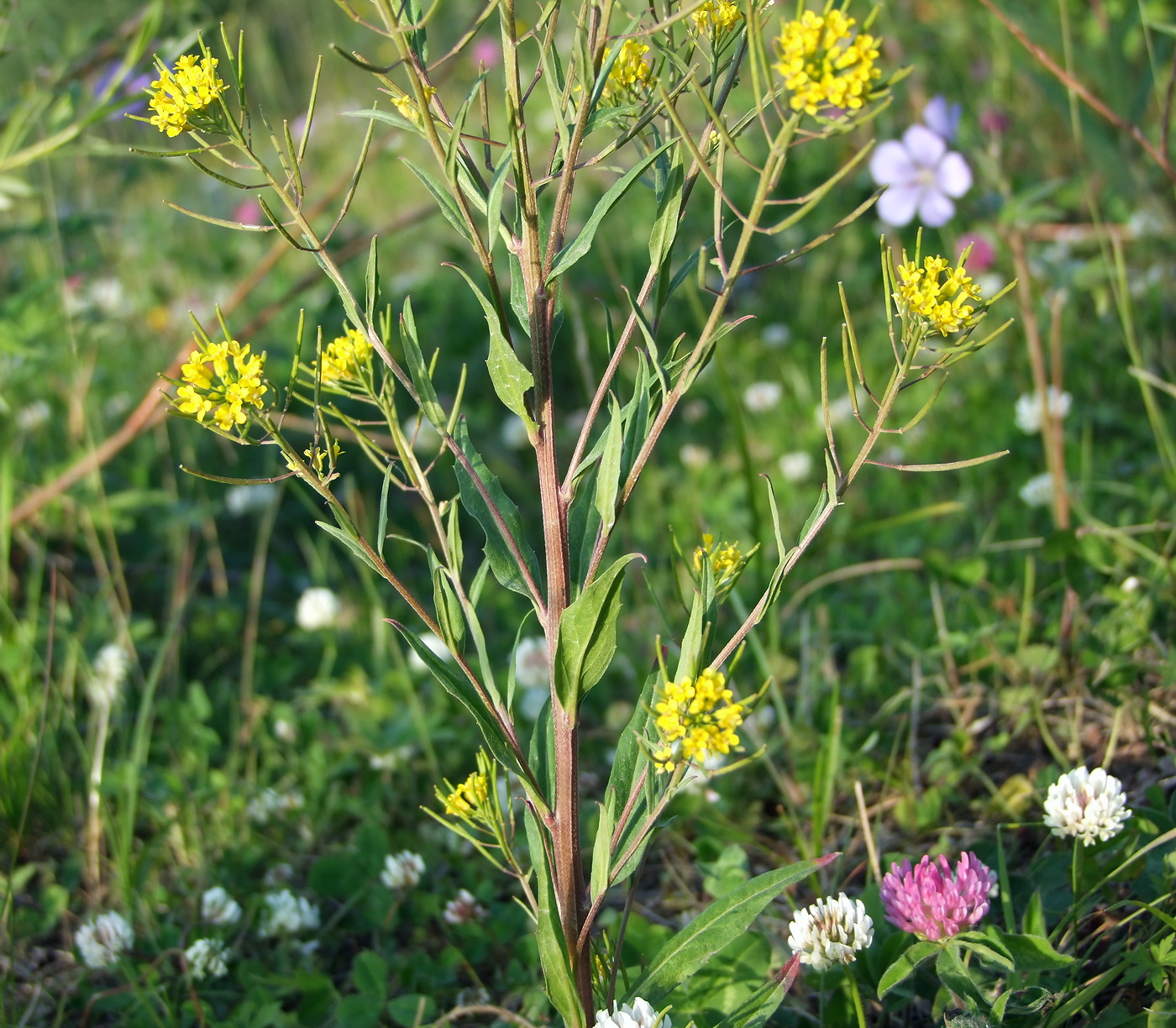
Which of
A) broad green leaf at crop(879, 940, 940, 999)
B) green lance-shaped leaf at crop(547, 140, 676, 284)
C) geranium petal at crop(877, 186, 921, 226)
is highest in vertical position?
geranium petal at crop(877, 186, 921, 226)

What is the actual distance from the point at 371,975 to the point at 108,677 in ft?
3.25

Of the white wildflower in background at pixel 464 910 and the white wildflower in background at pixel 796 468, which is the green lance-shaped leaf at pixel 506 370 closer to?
the white wildflower in background at pixel 464 910

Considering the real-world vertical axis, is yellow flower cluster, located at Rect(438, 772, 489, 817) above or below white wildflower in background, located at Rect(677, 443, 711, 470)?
below

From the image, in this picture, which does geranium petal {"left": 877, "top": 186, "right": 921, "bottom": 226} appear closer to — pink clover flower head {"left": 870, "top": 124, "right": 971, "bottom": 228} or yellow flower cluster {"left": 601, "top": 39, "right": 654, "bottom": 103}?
pink clover flower head {"left": 870, "top": 124, "right": 971, "bottom": 228}

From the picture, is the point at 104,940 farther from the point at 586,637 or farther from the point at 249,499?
the point at 249,499

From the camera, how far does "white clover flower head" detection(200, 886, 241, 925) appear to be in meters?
1.51

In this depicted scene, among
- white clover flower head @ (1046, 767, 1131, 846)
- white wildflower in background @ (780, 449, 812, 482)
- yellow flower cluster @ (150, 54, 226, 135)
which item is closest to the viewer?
yellow flower cluster @ (150, 54, 226, 135)

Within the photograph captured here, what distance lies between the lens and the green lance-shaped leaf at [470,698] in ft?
3.22

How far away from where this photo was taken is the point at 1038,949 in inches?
42.5

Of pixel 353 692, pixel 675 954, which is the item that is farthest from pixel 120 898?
pixel 675 954

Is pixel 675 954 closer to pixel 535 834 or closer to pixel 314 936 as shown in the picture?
pixel 535 834

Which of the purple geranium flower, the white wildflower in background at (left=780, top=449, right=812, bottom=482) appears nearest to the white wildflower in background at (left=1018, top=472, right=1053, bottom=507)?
the white wildflower in background at (left=780, top=449, right=812, bottom=482)

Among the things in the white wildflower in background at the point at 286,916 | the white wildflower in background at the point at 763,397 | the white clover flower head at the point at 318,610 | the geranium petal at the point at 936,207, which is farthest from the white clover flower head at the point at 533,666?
the geranium petal at the point at 936,207

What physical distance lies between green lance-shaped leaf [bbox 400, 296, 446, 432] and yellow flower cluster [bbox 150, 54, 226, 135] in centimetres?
25
